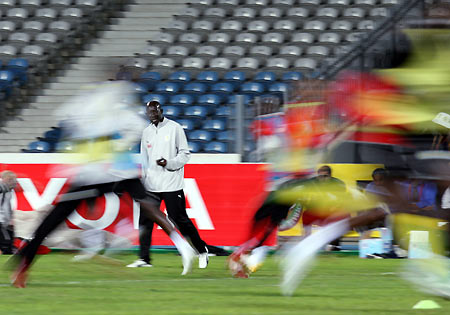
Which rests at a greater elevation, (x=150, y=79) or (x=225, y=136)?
(x=150, y=79)

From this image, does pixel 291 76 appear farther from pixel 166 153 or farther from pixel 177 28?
pixel 166 153

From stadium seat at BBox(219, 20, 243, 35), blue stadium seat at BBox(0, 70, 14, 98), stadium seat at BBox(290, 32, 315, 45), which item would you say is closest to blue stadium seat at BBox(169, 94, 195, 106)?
stadium seat at BBox(219, 20, 243, 35)

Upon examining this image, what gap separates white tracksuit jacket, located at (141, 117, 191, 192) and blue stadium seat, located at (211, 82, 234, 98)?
25.6ft

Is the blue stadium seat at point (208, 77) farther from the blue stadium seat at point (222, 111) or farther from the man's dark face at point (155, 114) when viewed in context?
the man's dark face at point (155, 114)

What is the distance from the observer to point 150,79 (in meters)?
19.1

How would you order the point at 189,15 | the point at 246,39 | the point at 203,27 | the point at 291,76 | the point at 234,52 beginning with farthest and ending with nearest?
the point at 189,15, the point at 203,27, the point at 246,39, the point at 234,52, the point at 291,76

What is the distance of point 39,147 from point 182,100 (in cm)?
303

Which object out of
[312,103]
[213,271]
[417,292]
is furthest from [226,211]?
[417,292]

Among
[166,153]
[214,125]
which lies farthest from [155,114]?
[214,125]

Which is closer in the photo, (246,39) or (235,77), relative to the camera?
(235,77)

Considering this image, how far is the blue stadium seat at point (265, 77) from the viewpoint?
1839 cm

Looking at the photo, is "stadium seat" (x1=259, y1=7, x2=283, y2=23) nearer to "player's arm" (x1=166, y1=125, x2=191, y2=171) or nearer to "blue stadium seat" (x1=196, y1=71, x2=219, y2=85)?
"blue stadium seat" (x1=196, y1=71, x2=219, y2=85)

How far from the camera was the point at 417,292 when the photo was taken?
311 inches

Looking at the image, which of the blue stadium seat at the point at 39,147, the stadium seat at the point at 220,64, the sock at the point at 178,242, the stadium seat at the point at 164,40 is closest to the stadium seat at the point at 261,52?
the stadium seat at the point at 220,64
